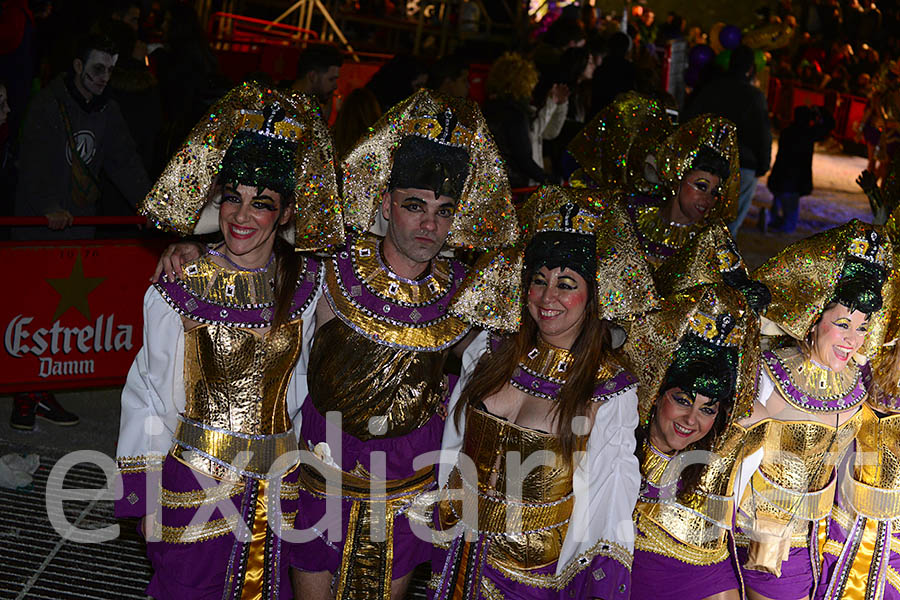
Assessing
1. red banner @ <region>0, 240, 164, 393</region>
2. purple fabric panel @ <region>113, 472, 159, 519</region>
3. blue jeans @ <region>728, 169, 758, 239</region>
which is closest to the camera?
purple fabric panel @ <region>113, 472, 159, 519</region>

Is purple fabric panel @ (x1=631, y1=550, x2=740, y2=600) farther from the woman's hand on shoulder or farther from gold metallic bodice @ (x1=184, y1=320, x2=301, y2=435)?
the woman's hand on shoulder

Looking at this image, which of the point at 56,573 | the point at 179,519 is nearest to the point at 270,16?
the point at 56,573

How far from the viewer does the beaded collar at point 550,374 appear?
11.3 feet

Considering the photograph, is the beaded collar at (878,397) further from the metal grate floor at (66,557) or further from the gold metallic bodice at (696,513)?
the metal grate floor at (66,557)

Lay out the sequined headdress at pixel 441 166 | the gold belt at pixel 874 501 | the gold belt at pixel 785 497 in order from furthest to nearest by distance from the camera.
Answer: the gold belt at pixel 874 501
the gold belt at pixel 785 497
the sequined headdress at pixel 441 166

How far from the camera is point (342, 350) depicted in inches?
142

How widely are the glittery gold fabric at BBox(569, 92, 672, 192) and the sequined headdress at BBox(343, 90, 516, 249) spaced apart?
221cm

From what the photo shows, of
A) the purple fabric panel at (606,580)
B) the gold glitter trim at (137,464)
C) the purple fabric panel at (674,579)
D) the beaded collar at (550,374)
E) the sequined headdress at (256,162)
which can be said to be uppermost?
the sequined headdress at (256,162)

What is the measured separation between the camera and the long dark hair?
3.41 m

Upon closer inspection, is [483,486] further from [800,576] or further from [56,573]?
[56,573]

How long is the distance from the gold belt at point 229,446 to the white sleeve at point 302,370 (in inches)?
7.5

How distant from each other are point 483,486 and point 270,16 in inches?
550

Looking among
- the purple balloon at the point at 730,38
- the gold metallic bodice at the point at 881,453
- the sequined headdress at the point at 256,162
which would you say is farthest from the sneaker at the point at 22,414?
the purple balloon at the point at 730,38

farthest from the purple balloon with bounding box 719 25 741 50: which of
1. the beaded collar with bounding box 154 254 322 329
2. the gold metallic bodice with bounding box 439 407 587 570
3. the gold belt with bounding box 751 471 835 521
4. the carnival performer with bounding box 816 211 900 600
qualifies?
the beaded collar with bounding box 154 254 322 329
